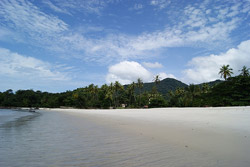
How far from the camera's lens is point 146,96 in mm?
84750

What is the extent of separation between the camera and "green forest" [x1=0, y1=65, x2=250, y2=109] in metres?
44.8

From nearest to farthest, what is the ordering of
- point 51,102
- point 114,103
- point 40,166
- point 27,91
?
point 40,166 → point 114,103 → point 51,102 → point 27,91

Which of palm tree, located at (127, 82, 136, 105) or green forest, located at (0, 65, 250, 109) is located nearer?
green forest, located at (0, 65, 250, 109)

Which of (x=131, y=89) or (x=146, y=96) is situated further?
(x=131, y=89)

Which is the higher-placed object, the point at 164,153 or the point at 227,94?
the point at 227,94

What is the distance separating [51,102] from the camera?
11012cm

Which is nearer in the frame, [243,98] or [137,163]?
→ [137,163]

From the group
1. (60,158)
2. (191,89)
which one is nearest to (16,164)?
(60,158)

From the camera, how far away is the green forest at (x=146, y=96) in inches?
1763

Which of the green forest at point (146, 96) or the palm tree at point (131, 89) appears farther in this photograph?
the palm tree at point (131, 89)

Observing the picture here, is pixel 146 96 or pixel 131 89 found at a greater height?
pixel 131 89

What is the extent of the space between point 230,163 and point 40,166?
16.4ft

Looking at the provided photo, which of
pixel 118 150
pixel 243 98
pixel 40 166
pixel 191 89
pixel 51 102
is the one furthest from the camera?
pixel 51 102

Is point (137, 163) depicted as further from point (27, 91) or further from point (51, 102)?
point (27, 91)
